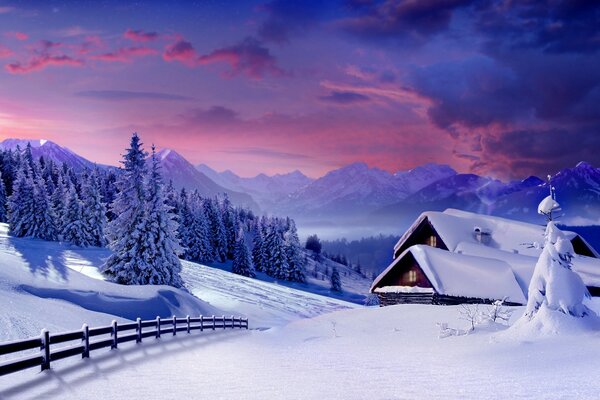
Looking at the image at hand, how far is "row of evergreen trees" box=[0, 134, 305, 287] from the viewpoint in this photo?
46.7 m

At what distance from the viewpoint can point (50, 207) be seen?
3265 inches

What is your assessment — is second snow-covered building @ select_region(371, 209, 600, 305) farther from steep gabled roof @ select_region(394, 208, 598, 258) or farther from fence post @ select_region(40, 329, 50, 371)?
fence post @ select_region(40, 329, 50, 371)

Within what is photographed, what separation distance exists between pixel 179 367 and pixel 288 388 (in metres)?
4.87

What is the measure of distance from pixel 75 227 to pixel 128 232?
36.6 metres

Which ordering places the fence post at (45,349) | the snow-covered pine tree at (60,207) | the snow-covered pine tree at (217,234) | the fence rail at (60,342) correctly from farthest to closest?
the snow-covered pine tree at (217,234)
the snow-covered pine tree at (60,207)
the fence post at (45,349)
the fence rail at (60,342)

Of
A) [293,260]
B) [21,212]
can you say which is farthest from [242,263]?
[21,212]

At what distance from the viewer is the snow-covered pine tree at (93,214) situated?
265ft

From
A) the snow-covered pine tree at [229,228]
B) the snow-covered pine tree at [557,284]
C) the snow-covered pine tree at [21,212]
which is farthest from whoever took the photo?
the snow-covered pine tree at [229,228]

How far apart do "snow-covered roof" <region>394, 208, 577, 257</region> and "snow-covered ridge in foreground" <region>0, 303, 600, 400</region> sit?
22.7 metres

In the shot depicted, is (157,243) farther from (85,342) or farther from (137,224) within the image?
(85,342)

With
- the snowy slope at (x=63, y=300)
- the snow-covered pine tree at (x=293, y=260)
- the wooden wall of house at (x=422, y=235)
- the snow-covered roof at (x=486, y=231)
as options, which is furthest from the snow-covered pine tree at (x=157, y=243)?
the snow-covered pine tree at (x=293, y=260)

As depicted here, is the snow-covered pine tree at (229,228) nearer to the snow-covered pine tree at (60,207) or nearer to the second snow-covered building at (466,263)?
the snow-covered pine tree at (60,207)

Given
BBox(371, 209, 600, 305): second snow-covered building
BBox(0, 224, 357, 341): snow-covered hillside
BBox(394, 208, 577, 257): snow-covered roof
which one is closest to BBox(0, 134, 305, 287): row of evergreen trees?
BBox(0, 224, 357, 341): snow-covered hillside

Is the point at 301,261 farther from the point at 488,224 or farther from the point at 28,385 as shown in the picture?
the point at 28,385
